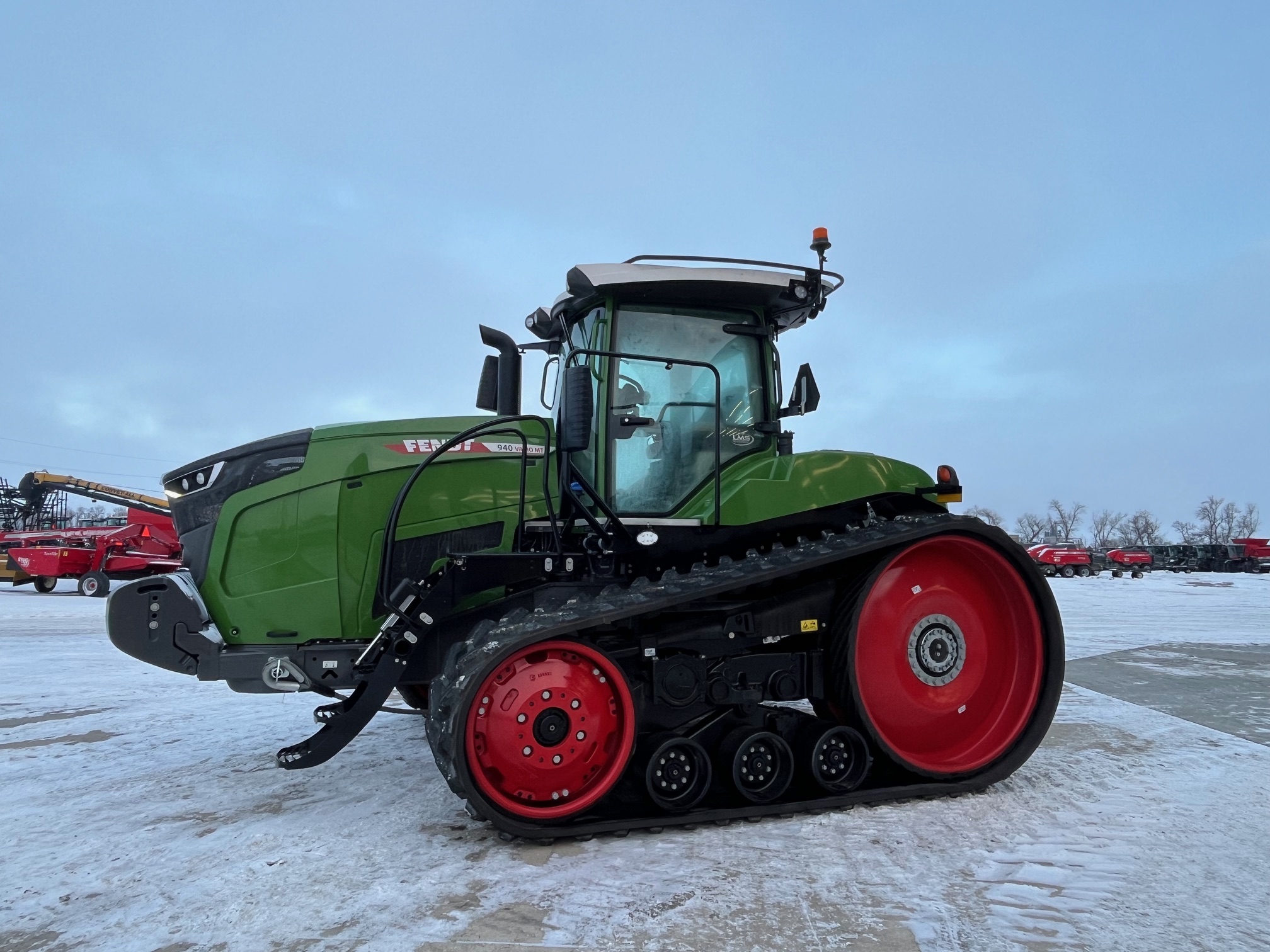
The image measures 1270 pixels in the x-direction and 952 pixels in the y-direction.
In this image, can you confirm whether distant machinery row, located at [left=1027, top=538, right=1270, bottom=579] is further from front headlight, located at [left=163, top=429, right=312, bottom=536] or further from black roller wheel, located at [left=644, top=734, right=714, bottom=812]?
front headlight, located at [left=163, top=429, right=312, bottom=536]

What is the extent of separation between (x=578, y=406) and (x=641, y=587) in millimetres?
918

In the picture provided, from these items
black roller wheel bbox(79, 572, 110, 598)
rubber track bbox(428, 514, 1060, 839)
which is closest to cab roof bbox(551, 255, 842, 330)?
rubber track bbox(428, 514, 1060, 839)

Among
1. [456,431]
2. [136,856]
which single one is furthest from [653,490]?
[136,856]

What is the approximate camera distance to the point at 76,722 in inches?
231

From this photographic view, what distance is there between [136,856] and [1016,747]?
4.21 m

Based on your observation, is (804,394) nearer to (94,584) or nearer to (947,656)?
(947,656)

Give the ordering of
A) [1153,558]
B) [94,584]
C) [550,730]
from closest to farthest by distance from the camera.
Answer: [550,730] < [94,584] < [1153,558]

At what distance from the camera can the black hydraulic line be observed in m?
3.94

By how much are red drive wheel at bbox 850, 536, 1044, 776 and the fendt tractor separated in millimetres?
14

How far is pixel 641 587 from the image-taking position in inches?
155

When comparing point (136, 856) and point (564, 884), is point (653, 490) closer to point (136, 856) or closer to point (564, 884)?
point (564, 884)

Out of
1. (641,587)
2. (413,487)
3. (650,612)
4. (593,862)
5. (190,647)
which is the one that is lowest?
(593,862)

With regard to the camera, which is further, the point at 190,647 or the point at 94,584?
the point at 94,584

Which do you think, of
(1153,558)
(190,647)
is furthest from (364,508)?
(1153,558)
